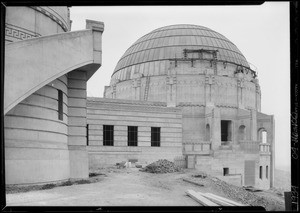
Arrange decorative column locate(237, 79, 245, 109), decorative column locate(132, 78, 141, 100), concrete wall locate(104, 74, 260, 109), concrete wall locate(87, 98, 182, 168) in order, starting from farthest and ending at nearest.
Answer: decorative column locate(132, 78, 141, 100), decorative column locate(237, 79, 245, 109), concrete wall locate(104, 74, 260, 109), concrete wall locate(87, 98, 182, 168)

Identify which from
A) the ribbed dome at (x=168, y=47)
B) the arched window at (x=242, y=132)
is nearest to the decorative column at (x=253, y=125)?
the arched window at (x=242, y=132)

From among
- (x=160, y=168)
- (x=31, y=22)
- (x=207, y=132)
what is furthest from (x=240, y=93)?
(x=31, y=22)

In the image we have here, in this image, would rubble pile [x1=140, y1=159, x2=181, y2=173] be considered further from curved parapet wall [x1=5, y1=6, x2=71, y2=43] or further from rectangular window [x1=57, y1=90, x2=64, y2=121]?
curved parapet wall [x1=5, y1=6, x2=71, y2=43]

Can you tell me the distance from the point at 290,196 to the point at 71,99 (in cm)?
1297

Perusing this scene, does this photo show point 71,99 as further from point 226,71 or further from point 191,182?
point 226,71

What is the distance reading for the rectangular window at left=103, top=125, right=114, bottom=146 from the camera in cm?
3083

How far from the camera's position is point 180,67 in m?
41.8

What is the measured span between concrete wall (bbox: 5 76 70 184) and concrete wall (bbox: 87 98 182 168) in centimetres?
1358

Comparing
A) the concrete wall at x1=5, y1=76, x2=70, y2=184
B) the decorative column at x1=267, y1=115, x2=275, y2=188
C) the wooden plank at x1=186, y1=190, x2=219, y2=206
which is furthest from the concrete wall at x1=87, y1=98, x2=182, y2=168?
the wooden plank at x1=186, y1=190, x2=219, y2=206

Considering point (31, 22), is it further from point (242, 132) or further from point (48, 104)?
point (242, 132)

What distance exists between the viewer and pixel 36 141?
14.7m

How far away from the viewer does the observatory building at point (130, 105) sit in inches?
548

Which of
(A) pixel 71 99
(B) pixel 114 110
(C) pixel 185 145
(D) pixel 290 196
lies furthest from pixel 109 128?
(D) pixel 290 196

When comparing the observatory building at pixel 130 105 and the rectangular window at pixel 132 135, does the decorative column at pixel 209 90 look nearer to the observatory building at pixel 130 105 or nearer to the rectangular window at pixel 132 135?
the observatory building at pixel 130 105
